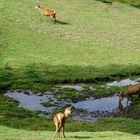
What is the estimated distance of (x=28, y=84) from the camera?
1517 inches

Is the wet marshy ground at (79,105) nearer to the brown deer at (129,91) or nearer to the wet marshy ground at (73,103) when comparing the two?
the wet marshy ground at (73,103)

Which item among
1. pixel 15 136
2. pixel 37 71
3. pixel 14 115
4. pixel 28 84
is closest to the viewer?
pixel 15 136

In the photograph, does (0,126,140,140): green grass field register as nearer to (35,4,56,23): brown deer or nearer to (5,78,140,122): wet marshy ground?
(5,78,140,122): wet marshy ground

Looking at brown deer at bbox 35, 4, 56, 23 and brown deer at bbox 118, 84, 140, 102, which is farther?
brown deer at bbox 35, 4, 56, 23

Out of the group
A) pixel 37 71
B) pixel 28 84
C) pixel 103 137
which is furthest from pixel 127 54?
pixel 103 137

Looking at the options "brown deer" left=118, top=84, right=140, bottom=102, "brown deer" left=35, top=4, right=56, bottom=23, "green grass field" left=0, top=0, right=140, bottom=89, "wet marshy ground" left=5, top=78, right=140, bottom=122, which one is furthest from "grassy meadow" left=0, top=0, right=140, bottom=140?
"brown deer" left=118, top=84, right=140, bottom=102

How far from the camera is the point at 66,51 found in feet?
158

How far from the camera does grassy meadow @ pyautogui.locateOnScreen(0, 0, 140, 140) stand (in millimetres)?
29781

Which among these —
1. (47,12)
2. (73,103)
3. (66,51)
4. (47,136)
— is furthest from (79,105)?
(47,12)

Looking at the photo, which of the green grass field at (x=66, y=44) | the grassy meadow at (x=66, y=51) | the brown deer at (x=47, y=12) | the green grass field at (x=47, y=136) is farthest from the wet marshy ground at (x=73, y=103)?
the brown deer at (x=47, y=12)

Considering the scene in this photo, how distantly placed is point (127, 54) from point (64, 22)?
412 inches

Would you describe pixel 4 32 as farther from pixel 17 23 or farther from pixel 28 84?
pixel 28 84

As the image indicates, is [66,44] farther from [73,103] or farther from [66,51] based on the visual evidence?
[73,103]

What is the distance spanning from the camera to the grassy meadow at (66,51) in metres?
29.8
